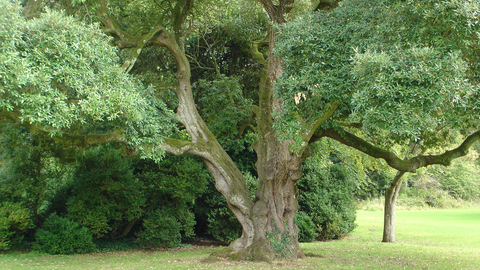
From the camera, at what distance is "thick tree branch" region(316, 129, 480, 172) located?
Result: 35.0ft

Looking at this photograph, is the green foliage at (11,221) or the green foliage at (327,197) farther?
the green foliage at (327,197)

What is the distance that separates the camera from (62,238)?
13.6 meters

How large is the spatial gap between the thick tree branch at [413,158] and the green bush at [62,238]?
9120 mm

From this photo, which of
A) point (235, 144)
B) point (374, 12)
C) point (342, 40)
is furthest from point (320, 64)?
point (235, 144)

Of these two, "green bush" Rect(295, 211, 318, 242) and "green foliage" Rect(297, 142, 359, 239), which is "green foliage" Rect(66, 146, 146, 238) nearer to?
"green bush" Rect(295, 211, 318, 242)

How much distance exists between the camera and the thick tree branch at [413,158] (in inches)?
420

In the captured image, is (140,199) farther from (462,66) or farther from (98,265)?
(462,66)

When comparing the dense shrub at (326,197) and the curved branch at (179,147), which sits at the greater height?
the curved branch at (179,147)

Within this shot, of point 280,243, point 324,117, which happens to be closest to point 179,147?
point 280,243

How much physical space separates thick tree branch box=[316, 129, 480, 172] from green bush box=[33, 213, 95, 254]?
9.12m

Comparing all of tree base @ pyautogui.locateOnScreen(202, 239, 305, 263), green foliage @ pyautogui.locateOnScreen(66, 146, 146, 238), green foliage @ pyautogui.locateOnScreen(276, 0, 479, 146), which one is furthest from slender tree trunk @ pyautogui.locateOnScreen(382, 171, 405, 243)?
green foliage @ pyautogui.locateOnScreen(66, 146, 146, 238)

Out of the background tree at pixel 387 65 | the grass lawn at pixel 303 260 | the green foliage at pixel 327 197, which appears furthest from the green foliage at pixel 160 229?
the background tree at pixel 387 65

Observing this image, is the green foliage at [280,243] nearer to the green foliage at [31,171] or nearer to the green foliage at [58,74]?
the green foliage at [58,74]

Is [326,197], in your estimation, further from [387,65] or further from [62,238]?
[387,65]
